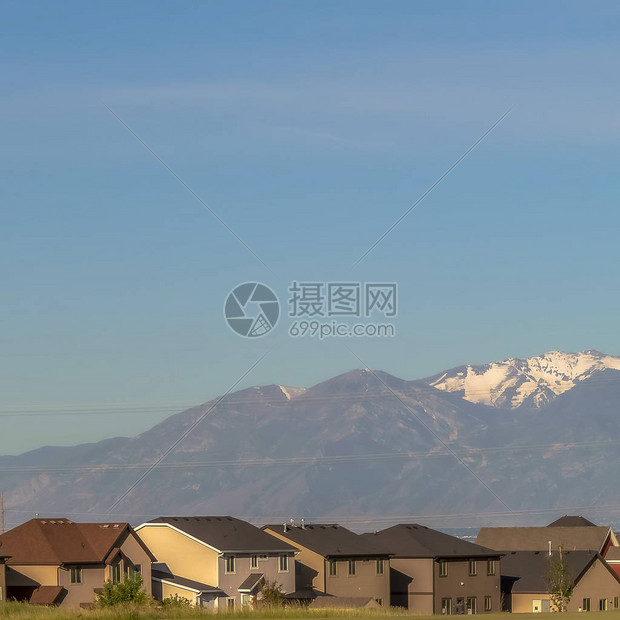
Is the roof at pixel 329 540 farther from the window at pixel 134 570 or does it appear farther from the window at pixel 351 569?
the window at pixel 134 570

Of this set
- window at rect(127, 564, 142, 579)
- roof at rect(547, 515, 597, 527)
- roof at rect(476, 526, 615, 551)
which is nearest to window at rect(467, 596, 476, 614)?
roof at rect(476, 526, 615, 551)

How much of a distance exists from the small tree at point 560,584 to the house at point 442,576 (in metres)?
4.16

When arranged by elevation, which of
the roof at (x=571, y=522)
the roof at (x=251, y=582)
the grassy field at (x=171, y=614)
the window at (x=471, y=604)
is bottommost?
the window at (x=471, y=604)

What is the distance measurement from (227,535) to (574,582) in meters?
26.7

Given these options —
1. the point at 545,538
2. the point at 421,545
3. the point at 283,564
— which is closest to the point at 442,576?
the point at 421,545

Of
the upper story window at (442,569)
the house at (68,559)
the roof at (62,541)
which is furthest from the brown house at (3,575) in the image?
the upper story window at (442,569)

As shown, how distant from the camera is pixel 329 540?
95312 mm

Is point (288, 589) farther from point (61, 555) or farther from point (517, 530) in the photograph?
point (517, 530)

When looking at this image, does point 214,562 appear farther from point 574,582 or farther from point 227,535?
point 574,582

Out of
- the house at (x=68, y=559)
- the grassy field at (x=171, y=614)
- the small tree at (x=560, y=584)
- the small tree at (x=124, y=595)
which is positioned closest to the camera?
the grassy field at (x=171, y=614)

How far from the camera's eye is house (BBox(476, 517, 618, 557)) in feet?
371

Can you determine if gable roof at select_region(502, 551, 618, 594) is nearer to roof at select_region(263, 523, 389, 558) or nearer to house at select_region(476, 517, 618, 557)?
house at select_region(476, 517, 618, 557)

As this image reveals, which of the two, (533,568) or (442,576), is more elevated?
(533,568)

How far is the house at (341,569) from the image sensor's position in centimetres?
9125
